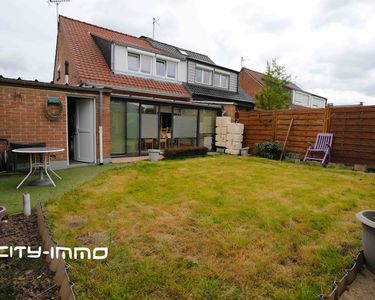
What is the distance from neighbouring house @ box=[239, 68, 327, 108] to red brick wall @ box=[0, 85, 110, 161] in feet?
63.0

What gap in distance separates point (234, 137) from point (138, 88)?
5330mm

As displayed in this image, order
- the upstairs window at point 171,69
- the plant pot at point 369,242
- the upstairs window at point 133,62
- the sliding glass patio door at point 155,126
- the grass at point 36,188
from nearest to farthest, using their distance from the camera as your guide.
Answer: the plant pot at point 369,242 → the grass at point 36,188 → the sliding glass patio door at point 155,126 → the upstairs window at point 133,62 → the upstairs window at point 171,69

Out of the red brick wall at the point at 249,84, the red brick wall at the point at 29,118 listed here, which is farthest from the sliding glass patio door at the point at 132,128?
the red brick wall at the point at 249,84

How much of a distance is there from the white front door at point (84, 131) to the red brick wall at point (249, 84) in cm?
1970

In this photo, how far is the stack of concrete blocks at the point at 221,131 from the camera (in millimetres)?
12297

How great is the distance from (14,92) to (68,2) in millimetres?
10416

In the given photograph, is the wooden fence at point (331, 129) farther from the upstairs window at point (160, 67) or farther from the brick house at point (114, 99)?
the upstairs window at point (160, 67)

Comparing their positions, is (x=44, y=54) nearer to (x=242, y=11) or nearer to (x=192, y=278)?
(x=242, y=11)

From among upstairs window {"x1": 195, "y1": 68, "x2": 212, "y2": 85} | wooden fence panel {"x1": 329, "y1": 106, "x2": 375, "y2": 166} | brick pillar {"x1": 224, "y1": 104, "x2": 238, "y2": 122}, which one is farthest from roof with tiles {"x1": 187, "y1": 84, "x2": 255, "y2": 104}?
wooden fence panel {"x1": 329, "y1": 106, "x2": 375, "y2": 166}

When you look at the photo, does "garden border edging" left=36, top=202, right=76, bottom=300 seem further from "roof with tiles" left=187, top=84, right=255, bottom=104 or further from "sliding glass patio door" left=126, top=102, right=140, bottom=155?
"roof with tiles" left=187, top=84, right=255, bottom=104

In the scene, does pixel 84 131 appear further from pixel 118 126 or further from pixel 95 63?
pixel 95 63

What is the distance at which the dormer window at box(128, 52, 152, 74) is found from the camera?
12.4 m

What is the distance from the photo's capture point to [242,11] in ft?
33.0

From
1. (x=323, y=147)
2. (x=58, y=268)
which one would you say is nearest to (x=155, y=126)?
(x=323, y=147)
